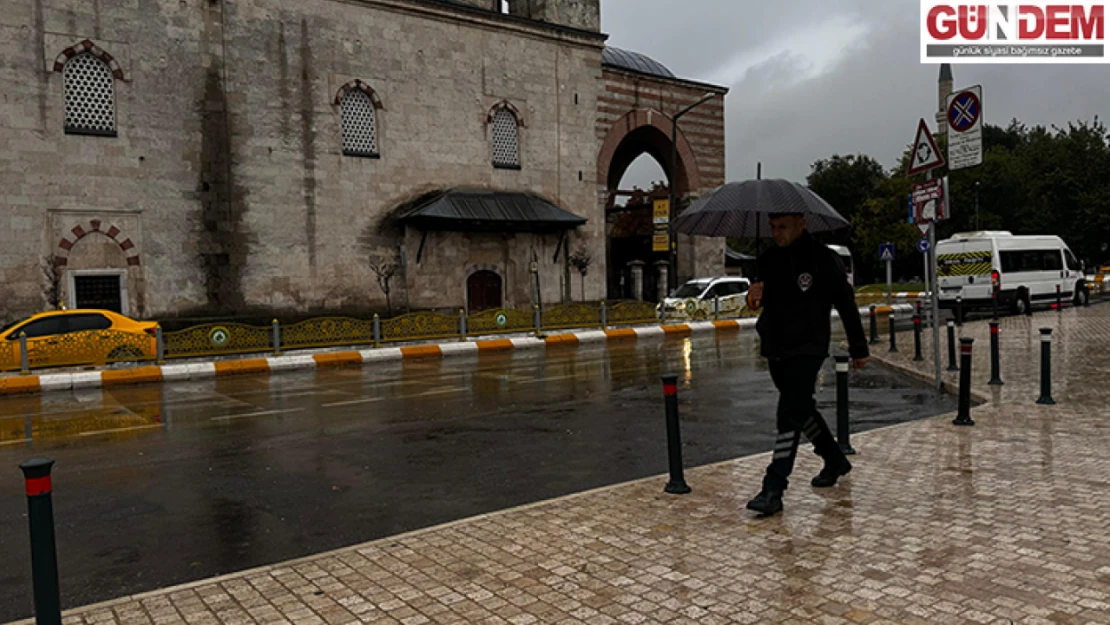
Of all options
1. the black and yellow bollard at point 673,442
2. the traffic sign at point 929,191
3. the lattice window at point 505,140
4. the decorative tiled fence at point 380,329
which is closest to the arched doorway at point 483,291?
the lattice window at point 505,140

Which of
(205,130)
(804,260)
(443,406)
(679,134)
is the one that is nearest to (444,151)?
(205,130)

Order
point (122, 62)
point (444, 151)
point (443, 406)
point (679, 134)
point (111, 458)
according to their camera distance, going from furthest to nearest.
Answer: point (679, 134) < point (444, 151) < point (122, 62) < point (443, 406) < point (111, 458)

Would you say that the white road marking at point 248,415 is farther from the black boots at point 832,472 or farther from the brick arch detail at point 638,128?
the brick arch detail at point 638,128

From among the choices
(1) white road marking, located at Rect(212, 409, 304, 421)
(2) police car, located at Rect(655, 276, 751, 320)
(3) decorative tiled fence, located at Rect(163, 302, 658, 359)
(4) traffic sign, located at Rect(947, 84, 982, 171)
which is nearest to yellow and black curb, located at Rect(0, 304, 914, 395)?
(3) decorative tiled fence, located at Rect(163, 302, 658, 359)

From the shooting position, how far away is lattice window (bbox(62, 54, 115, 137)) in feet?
A: 71.7

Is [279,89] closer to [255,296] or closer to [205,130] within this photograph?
[205,130]

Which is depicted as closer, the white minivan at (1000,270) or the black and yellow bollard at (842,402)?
the black and yellow bollard at (842,402)

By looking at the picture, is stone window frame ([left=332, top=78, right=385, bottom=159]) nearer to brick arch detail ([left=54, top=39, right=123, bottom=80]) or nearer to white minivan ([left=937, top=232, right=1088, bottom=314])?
brick arch detail ([left=54, top=39, right=123, bottom=80])

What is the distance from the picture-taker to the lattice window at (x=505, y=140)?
98.8 feet

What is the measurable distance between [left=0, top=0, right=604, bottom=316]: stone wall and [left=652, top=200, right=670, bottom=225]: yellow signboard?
15.1 feet

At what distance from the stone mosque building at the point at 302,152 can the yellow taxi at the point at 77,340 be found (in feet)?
20.7

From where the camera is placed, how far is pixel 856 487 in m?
6.07

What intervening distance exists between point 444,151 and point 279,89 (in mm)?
5990

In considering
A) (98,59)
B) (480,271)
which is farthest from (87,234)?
(480,271)
